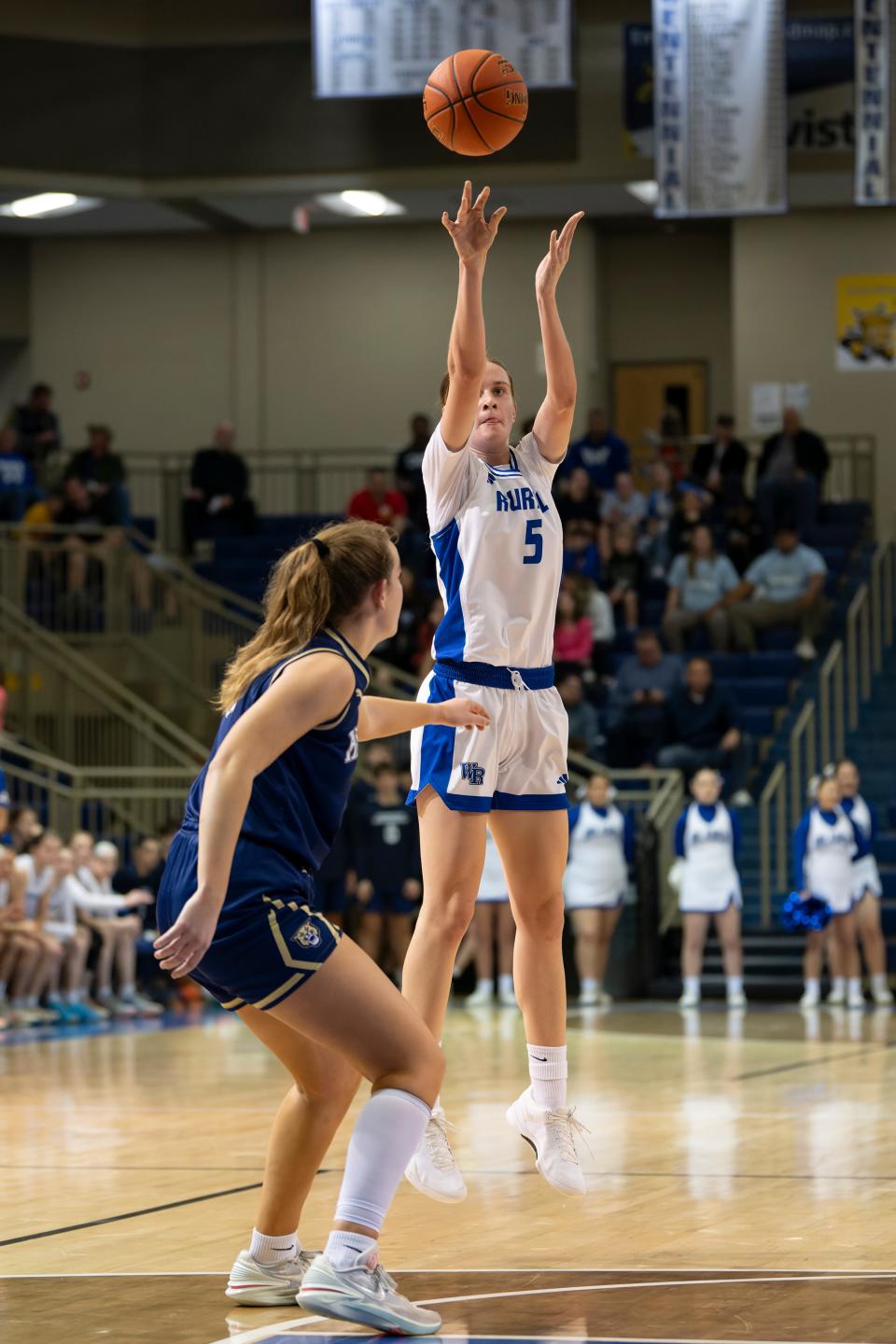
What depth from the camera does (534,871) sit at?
5523 mm

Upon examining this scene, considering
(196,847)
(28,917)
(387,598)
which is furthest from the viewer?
(28,917)

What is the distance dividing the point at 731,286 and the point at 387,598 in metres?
19.0

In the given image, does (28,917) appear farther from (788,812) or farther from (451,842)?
(451,842)

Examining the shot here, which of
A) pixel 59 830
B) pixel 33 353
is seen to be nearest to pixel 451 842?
pixel 59 830

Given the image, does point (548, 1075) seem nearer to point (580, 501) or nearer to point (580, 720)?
point (580, 720)

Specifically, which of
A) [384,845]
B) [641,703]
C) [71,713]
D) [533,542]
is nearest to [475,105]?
[533,542]

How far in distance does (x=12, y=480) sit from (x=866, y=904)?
391 inches

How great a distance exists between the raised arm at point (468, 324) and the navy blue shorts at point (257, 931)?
159 cm

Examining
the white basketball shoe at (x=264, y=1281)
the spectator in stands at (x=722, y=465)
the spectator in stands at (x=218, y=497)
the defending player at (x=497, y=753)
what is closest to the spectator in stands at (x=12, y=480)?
the spectator in stands at (x=218, y=497)

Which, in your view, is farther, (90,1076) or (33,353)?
(33,353)

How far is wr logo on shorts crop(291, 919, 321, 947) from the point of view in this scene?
422cm

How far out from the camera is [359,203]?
21812 millimetres

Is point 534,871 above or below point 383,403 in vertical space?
below

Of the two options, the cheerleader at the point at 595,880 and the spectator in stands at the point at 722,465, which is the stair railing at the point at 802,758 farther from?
the spectator in stands at the point at 722,465
